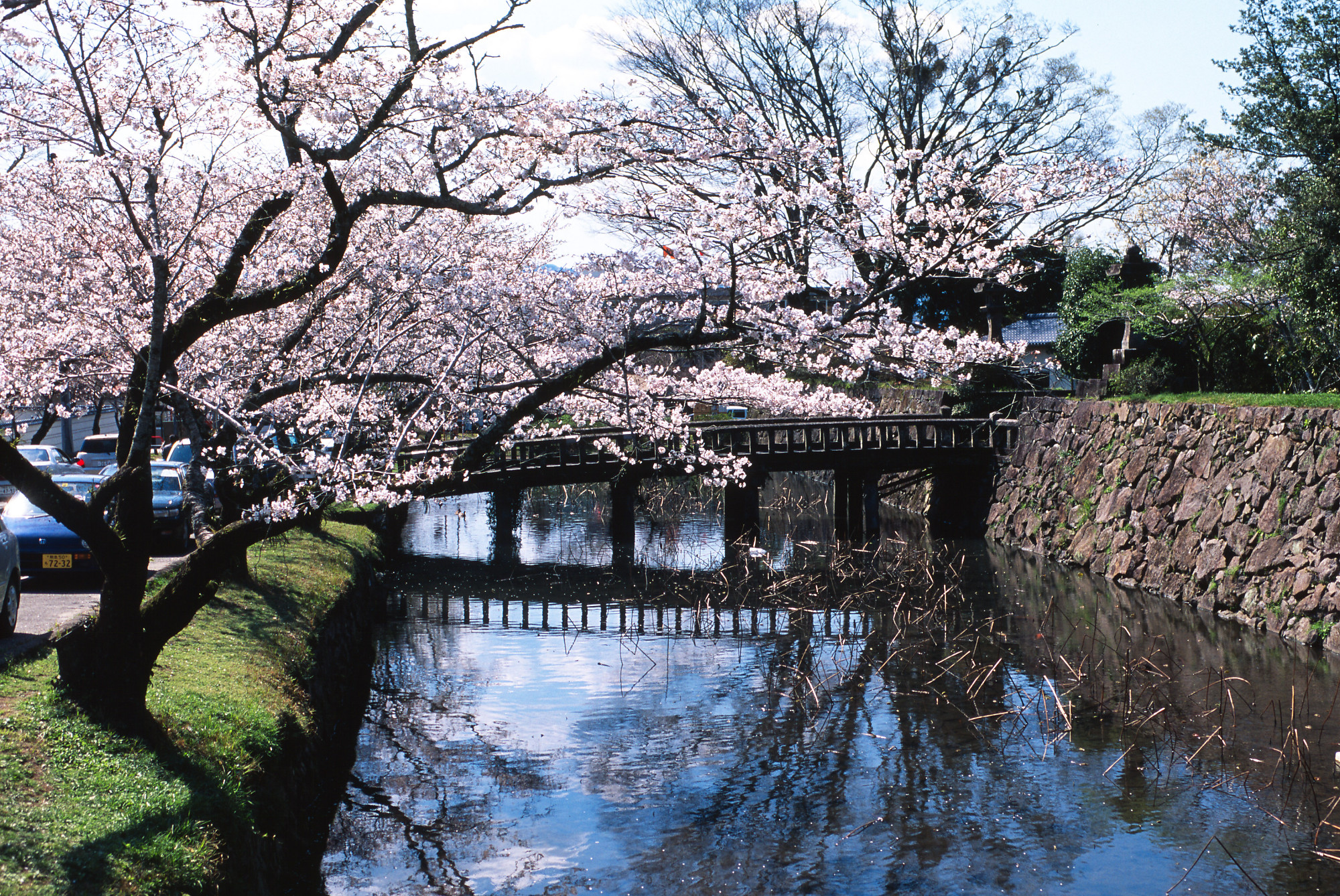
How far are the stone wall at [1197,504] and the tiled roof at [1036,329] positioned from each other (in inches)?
717

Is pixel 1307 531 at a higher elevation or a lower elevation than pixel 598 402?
lower

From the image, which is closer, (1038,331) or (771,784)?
(771,784)

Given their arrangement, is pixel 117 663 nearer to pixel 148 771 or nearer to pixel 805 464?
pixel 148 771

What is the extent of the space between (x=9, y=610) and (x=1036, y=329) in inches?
1618

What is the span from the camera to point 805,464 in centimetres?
2686

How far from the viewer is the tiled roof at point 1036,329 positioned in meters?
43.1

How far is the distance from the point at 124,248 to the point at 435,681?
6.71 meters

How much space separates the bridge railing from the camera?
81.0ft

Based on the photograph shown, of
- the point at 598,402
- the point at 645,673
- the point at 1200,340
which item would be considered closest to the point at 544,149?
the point at 598,402

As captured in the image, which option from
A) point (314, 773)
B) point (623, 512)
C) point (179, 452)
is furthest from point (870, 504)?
point (314, 773)

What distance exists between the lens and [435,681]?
47.3 ft

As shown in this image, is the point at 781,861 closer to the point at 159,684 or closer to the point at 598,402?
the point at 159,684

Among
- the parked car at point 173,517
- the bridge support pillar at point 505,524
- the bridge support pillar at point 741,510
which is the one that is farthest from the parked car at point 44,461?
the bridge support pillar at point 741,510

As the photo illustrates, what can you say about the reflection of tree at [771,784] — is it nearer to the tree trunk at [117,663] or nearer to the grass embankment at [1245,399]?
the tree trunk at [117,663]
